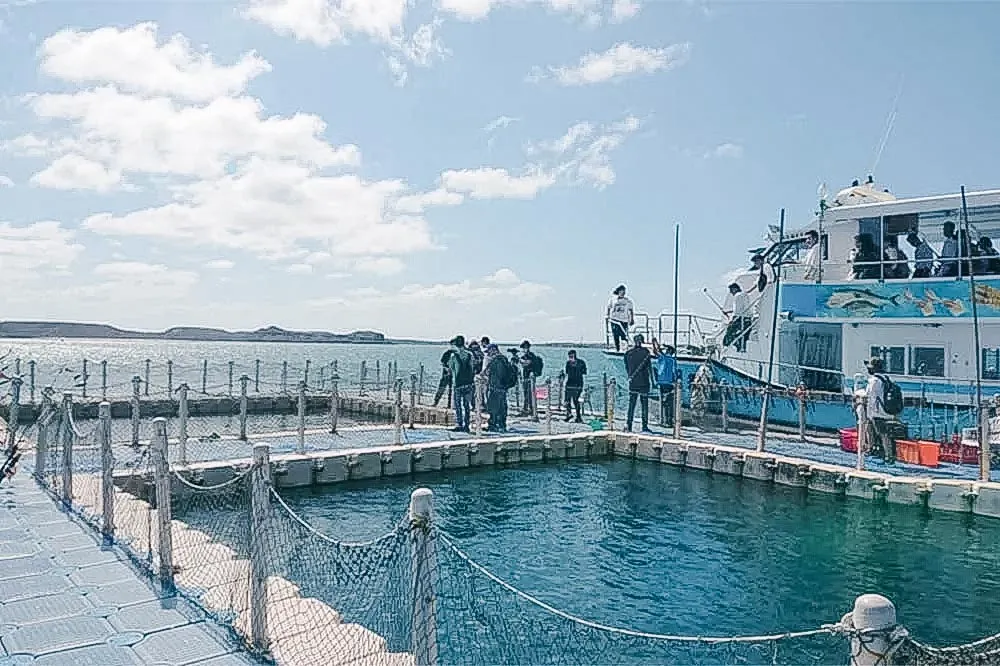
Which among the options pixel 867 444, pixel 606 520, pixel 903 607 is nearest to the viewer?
pixel 903 607

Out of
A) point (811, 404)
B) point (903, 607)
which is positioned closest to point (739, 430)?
point (811, 404)

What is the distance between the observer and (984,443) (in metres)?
12.0

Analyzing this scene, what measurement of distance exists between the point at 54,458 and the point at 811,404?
46.2 feet

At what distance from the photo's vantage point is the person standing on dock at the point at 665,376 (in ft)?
61.6

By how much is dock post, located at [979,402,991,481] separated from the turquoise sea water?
960 mm

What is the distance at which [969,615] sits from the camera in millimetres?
8109

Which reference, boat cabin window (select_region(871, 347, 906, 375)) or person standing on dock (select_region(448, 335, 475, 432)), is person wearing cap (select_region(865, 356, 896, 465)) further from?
person standing on dock (select_region(448, 335, 475, 432))

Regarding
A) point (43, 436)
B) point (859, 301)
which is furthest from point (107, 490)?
point (859, 301)

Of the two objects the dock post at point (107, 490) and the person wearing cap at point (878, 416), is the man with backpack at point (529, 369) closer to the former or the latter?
the person wearing cap at point (878, 416)

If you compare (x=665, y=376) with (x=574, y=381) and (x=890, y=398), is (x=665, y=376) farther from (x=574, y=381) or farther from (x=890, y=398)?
(x=890, y=398)

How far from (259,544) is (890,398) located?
37.6ft

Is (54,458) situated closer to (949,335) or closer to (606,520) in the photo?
(606,520)

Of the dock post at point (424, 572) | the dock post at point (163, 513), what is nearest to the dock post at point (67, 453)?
the dock post at point (163, 513)

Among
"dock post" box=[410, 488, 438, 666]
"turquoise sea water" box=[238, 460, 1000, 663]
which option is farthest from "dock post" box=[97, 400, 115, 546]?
"dock post" box=[410, 488, 438, 666]
